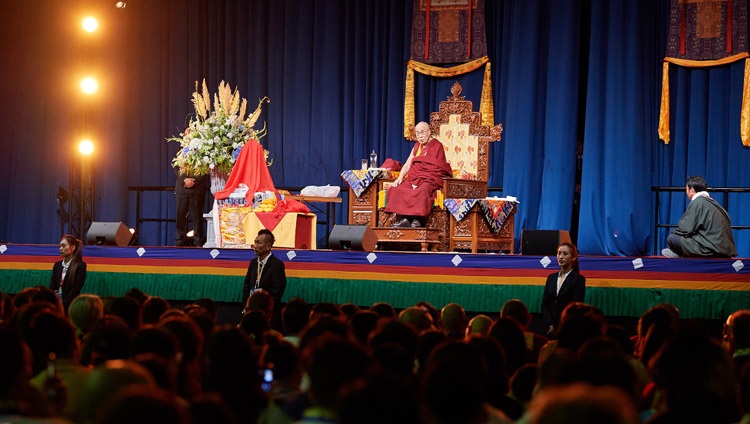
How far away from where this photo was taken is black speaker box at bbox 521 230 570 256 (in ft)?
26.7

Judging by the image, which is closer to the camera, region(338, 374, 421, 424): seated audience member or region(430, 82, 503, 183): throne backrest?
region(338, 374, 421, 424): seated audience member

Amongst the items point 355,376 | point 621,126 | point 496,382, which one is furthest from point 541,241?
point 355,376

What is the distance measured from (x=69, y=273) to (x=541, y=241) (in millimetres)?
4104

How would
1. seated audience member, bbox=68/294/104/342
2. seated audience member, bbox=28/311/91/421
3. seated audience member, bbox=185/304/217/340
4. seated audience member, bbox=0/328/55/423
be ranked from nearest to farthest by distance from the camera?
seated audience member, bbox=0/328/55/423
seated audience member, bbox=28/311/91/421
seated audience member, bbox=185/304/217/340
seated audience member, bbox=68/294/104/342

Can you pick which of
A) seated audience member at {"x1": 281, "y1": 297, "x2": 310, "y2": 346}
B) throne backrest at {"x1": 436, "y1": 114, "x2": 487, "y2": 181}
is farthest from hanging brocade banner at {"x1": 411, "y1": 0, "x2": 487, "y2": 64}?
seated audience member at {"x1": 281, "y1": 297, "x2": 310, "y2": 346}

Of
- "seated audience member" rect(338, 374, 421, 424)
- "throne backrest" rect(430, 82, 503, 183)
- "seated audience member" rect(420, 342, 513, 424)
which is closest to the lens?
"seated audience member" rect(338, 374, 421, 424)

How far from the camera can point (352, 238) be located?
8328mm

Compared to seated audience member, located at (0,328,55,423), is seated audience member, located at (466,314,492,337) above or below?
below

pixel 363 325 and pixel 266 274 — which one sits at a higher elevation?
pixel 363 325

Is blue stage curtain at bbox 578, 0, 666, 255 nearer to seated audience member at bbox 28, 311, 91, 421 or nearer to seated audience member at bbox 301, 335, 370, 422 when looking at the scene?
seated audience member at bbox 28, 311, 91, 421

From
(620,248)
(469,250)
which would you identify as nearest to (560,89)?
(620,248)

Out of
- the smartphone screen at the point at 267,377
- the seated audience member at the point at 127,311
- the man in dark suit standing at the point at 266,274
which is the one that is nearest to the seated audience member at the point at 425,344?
the smartphone screen at the point at 267,377

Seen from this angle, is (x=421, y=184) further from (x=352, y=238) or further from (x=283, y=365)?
(x=283, y=365)

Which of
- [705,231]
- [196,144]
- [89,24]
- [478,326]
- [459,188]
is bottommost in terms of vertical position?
[478,326]
